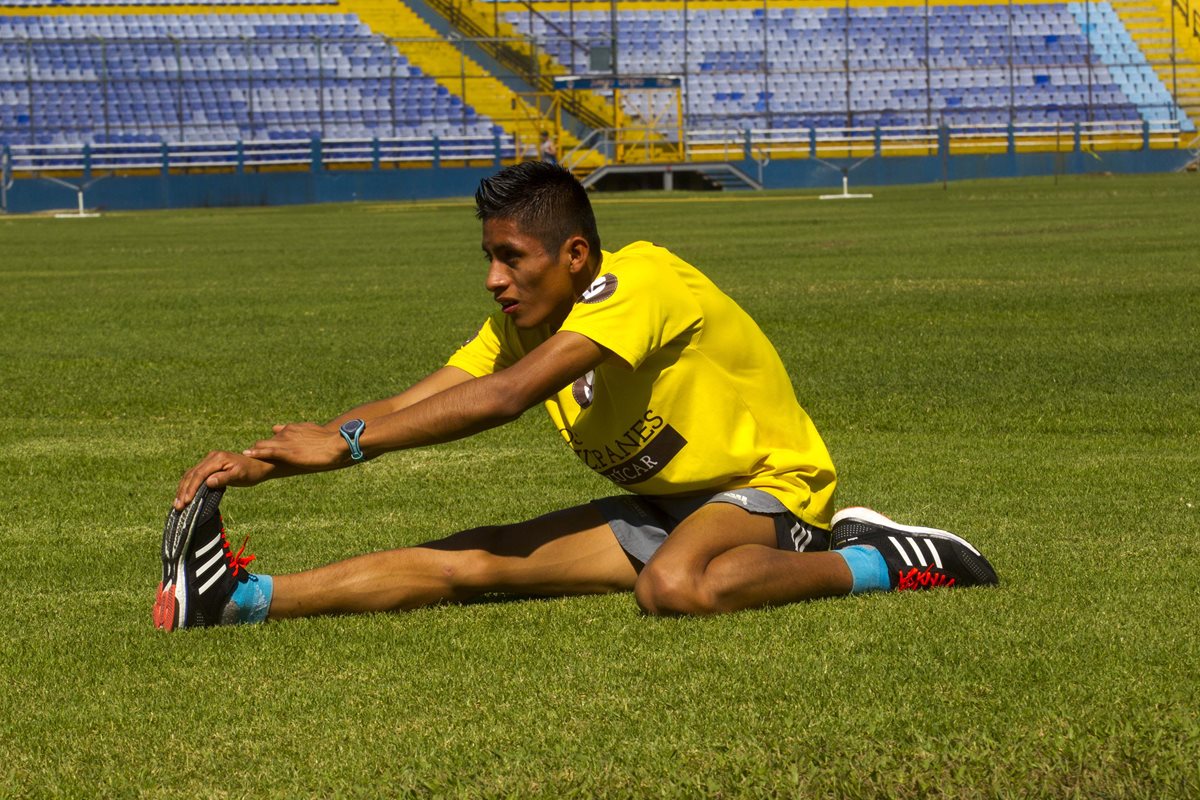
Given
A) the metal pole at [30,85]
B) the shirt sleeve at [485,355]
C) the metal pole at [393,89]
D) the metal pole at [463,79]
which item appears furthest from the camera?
the metal pole at [463,79]

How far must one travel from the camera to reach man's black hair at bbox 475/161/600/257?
4.50 m

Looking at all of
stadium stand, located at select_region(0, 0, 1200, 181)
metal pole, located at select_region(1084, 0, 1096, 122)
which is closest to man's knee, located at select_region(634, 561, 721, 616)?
stadium stand, located at select_region(0, 0, 1200, 181)

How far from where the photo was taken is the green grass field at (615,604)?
3.34 m

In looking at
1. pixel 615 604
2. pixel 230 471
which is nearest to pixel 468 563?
pixel 615 604

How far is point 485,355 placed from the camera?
512 cm

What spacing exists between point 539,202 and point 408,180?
149 ft

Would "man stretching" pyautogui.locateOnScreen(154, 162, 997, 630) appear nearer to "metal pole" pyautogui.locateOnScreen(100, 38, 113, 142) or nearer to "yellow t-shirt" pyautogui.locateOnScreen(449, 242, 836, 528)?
"yellow t-shirt" pyautogui.locateOnScreen(449, 242, 836, 528)

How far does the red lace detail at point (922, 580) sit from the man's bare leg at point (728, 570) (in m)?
0.15

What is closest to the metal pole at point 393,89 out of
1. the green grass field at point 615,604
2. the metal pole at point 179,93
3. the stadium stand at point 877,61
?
the stadium stand at point 877,61

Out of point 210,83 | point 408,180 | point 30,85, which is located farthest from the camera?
point 210,83

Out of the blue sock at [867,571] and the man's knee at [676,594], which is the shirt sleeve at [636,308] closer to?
the man's knee at [676,594]

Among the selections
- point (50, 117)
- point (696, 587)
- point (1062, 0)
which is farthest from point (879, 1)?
point (696, 587)

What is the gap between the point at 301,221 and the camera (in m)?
35.2

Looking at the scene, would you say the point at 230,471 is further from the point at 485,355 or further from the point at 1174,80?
the point at 1174,80
